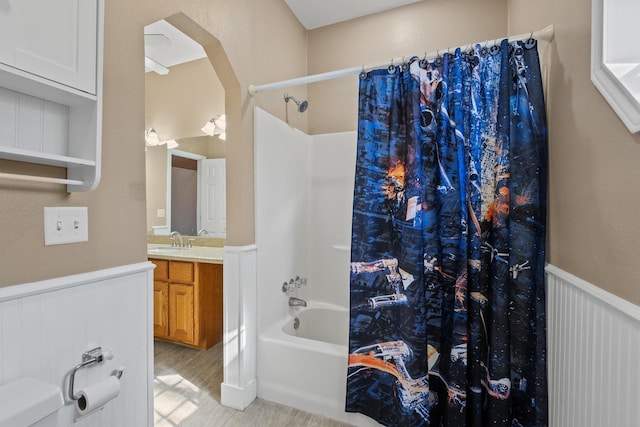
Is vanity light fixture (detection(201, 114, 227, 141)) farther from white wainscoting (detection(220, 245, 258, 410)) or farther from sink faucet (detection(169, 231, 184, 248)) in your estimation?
white wainscoting (detection(220, 245, 258, 410))

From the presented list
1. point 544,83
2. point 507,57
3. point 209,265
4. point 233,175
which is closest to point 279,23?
point 233,175

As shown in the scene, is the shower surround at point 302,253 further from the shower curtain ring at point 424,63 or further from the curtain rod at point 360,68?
the shower curtain ring at point 424,63

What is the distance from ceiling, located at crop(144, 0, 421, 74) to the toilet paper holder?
7.81ft

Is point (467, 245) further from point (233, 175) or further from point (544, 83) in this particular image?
point (233, 175)

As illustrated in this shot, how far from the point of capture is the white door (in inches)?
114

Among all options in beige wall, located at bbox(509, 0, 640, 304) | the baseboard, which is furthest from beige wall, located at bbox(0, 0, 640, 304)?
the baseboard

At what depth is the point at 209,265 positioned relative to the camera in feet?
8.36

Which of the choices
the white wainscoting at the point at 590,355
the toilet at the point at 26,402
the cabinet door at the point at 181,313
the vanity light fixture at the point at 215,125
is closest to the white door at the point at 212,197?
the vanity light fixture at the point at 215,125

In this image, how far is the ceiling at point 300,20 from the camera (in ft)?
8.00

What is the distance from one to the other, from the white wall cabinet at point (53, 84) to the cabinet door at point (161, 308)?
74.7 inches

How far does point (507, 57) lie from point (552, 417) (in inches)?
64.4

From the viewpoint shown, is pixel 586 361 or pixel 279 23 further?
pixel 279 23

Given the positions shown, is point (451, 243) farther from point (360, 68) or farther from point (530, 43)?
point (360, 68)

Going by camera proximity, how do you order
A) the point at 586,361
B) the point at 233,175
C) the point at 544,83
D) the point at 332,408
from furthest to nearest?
the point at 233,175 < the point at 332,408 < the point at 544,83 < the point at 586,361
